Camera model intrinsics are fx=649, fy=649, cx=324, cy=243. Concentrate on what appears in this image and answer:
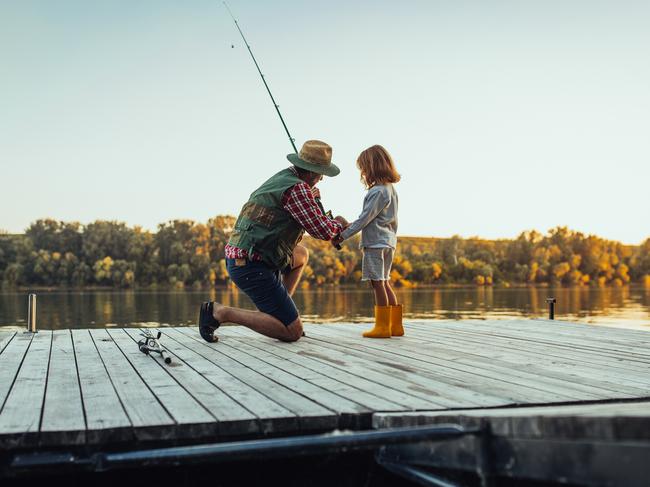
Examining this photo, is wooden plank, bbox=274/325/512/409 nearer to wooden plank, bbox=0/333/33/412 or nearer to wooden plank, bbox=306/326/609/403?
wooden plank, bbox=306/326/609/403

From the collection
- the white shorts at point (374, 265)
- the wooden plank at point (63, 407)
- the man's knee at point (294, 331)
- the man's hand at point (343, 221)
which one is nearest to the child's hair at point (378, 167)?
the man's hand at point (343, 221)

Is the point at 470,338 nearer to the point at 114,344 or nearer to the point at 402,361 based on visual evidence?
the point at 402,361

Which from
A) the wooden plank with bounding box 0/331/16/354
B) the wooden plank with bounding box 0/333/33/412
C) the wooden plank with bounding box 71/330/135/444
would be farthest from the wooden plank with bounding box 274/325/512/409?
the wooden plank with bounding box 0/331/16/354

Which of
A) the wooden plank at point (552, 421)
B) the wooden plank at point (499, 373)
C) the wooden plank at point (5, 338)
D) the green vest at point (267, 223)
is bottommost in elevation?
the wooden plank at point (499, 373)

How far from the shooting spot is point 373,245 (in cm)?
516

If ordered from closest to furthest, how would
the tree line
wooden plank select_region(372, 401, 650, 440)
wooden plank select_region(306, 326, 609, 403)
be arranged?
wooden plank select_region(372, 401, 650, 440) → wooden plank select_region(306, 326, 609, 403) → the tree line

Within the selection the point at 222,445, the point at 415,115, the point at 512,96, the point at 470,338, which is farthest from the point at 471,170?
the point at 222,445

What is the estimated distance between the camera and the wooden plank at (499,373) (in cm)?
288

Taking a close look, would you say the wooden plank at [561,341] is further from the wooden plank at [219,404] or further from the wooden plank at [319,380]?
the wooden plank at [219,404]

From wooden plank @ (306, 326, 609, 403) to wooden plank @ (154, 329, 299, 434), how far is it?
3.38 ft

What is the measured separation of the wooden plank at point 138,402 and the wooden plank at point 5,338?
91 cm

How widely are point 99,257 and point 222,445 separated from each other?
2196 inches

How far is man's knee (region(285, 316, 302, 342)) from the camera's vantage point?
4.69 metres

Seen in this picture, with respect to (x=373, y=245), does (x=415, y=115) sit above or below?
above
